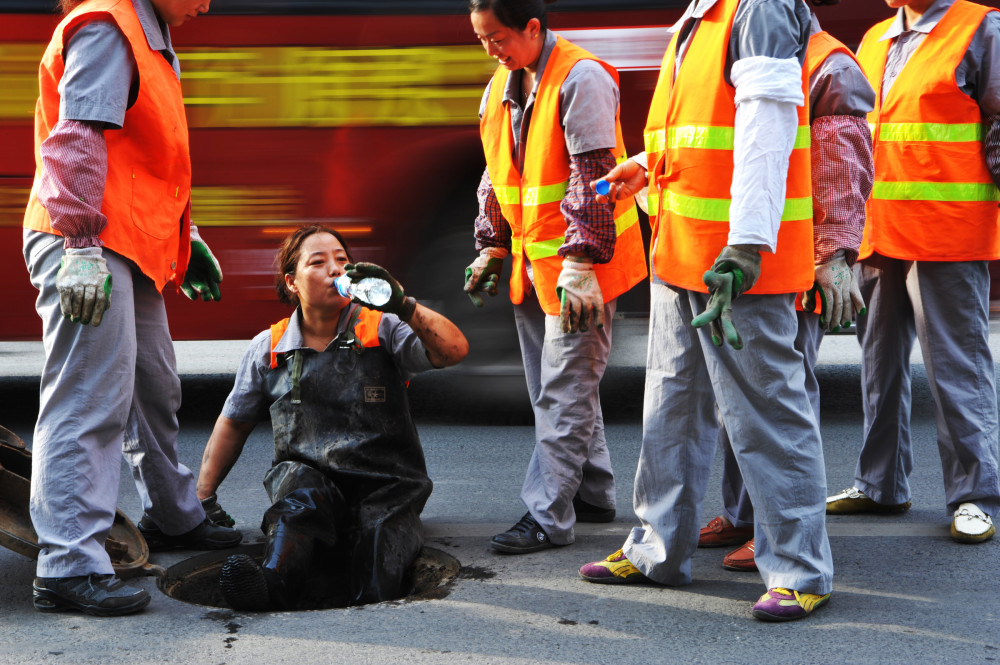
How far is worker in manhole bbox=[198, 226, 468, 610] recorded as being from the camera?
3.49m

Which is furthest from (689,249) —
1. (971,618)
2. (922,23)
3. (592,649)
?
(922,23)

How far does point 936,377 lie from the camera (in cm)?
389

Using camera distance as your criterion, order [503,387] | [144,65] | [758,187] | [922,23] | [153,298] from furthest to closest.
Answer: [503,387]
[922,23]
[153,298]
[144,65]
[758,187]

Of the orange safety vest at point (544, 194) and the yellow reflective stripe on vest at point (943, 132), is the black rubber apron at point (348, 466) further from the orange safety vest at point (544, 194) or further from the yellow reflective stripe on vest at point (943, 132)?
the yellow reflective stripe on vest at point (943, 132)

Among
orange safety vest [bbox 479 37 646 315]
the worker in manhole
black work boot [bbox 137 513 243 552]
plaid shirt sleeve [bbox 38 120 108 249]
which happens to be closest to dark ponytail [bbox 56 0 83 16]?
plaid shirt sleeve [bbox 38 120 108 249]

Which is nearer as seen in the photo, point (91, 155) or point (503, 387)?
point (91, 155)

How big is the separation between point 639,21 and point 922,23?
1773 mm

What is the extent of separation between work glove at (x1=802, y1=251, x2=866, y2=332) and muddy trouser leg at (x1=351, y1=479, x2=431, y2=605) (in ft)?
4.65

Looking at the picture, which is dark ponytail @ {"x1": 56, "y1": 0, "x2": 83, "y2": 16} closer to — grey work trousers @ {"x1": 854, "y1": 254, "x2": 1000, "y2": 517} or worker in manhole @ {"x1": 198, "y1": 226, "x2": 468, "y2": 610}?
worker in manhole @ {"x1": 198, "y1": 226, "x2": 468, "y2": 610}

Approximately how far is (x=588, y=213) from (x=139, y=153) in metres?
1.37

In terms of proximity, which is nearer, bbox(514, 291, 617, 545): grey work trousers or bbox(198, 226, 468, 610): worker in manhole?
bbox(198, 226, 468, 610): worker in manhole

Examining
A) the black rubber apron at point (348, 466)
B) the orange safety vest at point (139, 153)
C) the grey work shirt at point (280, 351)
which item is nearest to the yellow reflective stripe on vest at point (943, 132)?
the grey work shirt at point (280, 351)

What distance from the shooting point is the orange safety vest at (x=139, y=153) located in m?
3.23

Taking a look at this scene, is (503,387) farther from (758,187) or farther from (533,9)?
(758,187)
